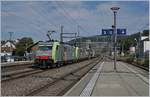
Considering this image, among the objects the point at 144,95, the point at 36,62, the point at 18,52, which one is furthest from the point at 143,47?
the point at 144,95

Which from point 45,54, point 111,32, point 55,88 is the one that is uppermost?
→ point 111,32

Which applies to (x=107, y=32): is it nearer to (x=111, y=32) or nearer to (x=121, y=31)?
(x=111, y=32)

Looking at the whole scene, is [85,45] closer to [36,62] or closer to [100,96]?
[36,62]

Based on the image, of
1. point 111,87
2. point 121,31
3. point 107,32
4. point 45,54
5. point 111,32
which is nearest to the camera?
point 111,87

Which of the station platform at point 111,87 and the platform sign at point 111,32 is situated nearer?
the station platform at point 111,87

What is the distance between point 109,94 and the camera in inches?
568

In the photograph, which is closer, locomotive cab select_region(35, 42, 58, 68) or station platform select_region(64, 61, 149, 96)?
station platform select_region(64, 61, 149, 96)

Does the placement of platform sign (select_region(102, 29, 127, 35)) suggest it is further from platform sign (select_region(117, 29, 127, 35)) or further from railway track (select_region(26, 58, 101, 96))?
railway track (select_region(26, 58, 101, 96))

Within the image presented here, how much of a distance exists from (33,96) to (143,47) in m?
108

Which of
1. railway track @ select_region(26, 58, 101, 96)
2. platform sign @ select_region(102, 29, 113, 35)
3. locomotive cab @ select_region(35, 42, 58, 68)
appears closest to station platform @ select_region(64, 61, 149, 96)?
railway track @ select_region(26, 58, 101, 96)

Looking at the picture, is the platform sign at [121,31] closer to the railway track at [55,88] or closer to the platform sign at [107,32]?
the platform sign at [107,32]

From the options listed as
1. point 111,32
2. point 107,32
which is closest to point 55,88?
point 111,32

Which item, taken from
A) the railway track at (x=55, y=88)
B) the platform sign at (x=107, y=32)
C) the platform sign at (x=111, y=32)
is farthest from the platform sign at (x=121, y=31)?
the railway track at (x=55, y=88)

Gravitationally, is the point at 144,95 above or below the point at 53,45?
below
